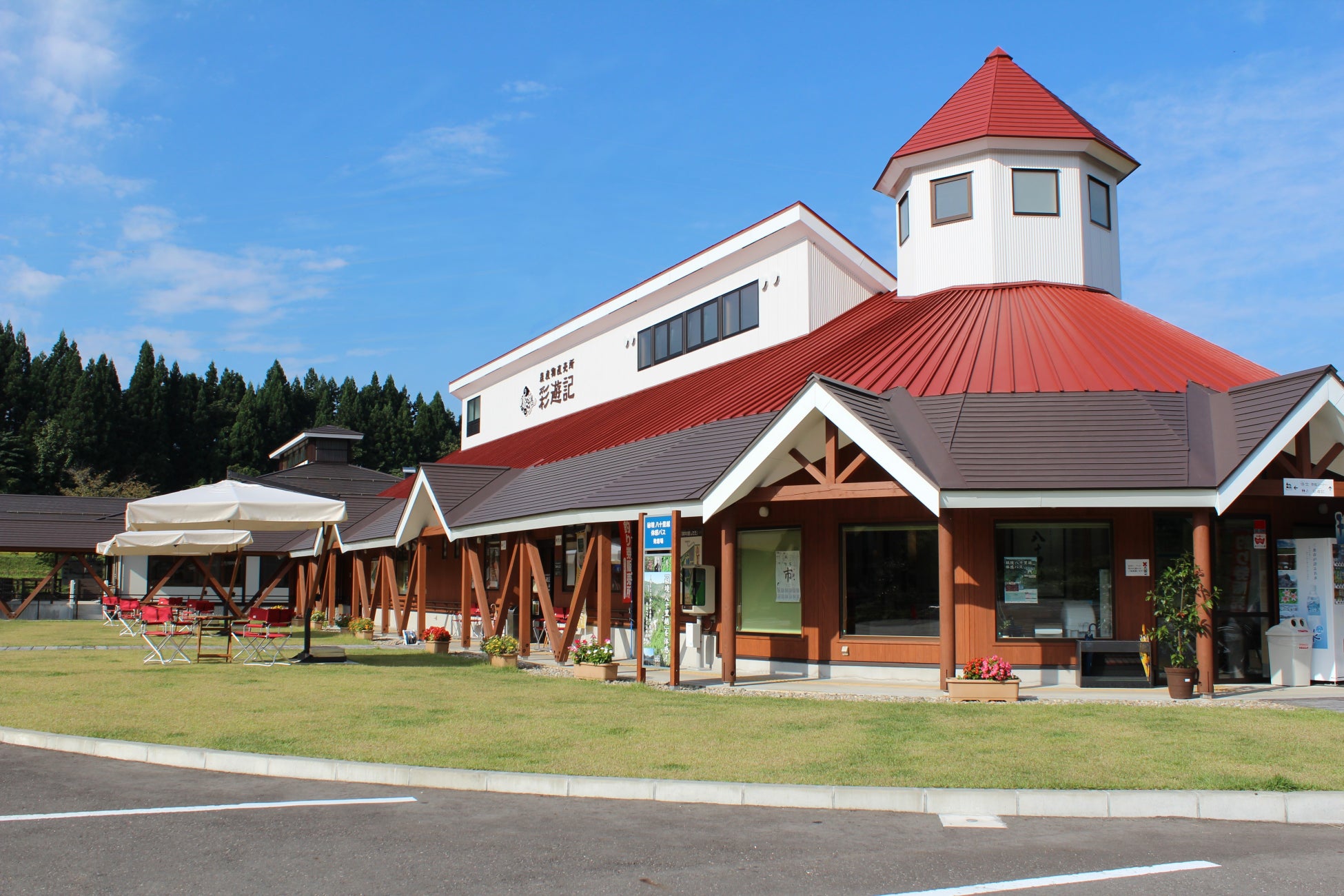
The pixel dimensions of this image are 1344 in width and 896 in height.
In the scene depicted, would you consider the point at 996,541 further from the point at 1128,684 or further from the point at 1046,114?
Answer: the point at 1046,114

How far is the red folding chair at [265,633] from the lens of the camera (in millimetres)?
18078

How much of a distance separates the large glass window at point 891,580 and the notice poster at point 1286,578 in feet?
16.3

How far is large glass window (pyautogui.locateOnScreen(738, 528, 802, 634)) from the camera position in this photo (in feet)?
57.5

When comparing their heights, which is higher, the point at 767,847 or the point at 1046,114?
the point at 1046,114

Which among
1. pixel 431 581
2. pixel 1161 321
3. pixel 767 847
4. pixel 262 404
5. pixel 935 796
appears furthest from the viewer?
pixel 262 404

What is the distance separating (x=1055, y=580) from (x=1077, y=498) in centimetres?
201

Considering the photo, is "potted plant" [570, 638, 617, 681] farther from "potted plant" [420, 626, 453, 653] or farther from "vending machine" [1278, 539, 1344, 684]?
"vending machine" [1278, 539, 1344, 684]

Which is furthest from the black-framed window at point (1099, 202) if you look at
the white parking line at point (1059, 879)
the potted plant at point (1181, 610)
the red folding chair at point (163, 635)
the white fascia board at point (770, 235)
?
the red folding chair at point (163, 635)

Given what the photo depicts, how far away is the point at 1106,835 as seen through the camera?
22.8ft

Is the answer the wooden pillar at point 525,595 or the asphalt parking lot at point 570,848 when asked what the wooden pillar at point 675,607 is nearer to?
the wooden pillar at point 525,595

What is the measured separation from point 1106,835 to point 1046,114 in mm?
17380

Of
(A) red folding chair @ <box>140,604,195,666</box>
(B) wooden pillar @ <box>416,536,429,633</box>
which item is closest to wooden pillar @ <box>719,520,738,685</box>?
(A) red folding chair @ <box>140,604,195,666</box>

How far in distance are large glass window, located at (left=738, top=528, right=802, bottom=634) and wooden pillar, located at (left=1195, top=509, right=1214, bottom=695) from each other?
5.76 meters

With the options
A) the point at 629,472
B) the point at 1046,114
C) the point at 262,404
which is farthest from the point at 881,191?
the point at 262,404
